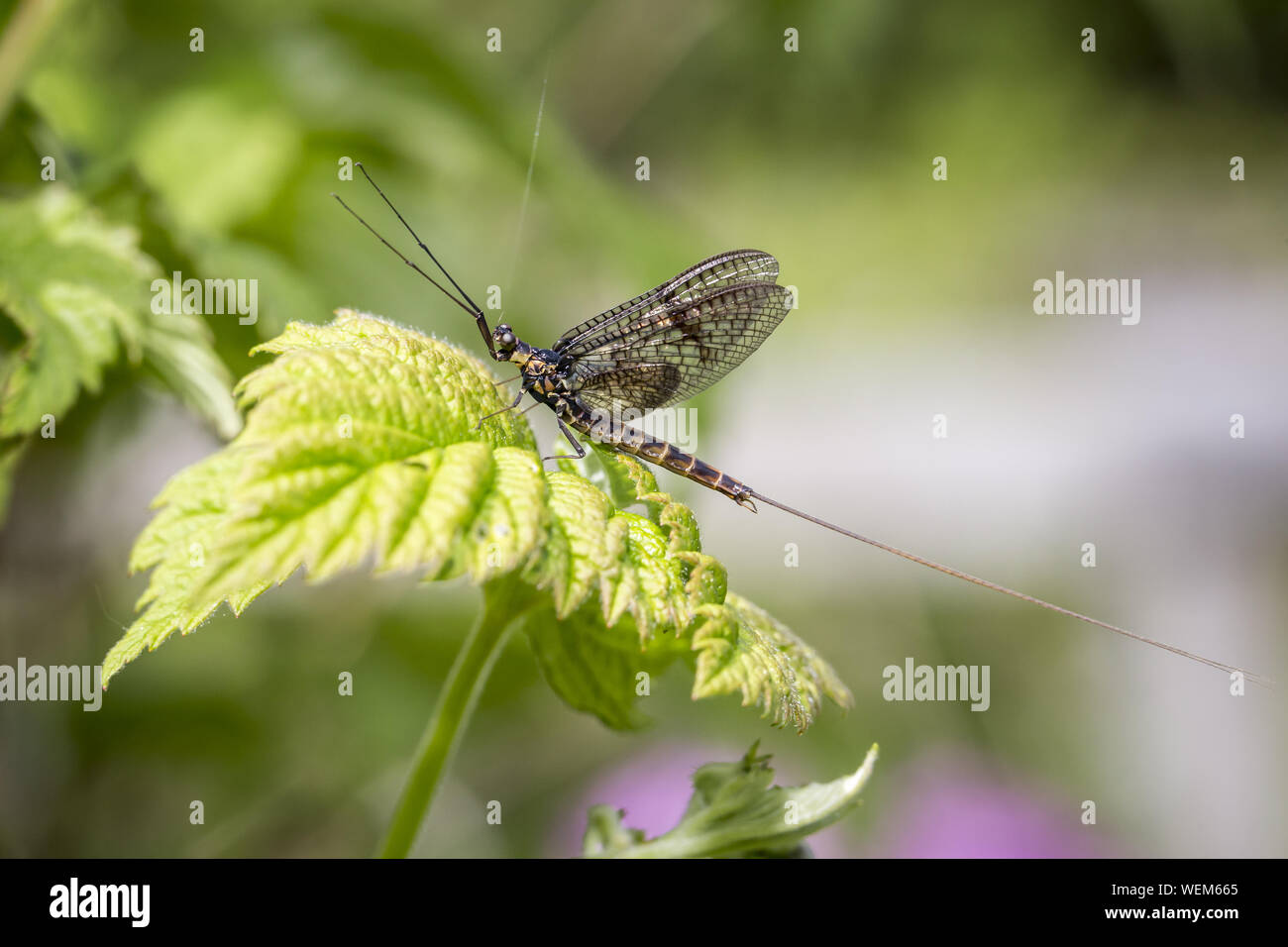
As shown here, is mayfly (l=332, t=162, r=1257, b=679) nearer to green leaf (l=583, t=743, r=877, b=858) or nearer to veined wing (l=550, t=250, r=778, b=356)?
veined wing (l=550, t=250, r=778, b=356)

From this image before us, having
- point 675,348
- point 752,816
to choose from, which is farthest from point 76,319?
point 752,816

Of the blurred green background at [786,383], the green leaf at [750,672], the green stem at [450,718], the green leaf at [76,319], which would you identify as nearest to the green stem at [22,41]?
the blurred green background at [786,383]

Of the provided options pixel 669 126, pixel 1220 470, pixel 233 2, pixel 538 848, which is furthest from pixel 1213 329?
pixel 233 2

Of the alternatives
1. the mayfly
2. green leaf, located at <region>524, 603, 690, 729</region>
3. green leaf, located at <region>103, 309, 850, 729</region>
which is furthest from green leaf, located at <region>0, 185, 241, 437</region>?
green leaf, located at <region>524, 603, 690, 729</region>

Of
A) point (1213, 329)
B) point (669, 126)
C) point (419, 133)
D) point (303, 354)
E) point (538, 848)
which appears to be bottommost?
point (538, 848)

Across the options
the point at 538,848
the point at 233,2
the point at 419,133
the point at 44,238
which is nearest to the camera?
the point at 44,238

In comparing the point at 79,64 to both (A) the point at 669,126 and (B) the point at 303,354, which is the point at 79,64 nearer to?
(B) the point at 303,354

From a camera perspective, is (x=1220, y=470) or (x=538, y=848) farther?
(x=1220, y=470)

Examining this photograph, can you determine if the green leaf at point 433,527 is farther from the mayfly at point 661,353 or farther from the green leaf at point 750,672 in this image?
the mayfly at point 661,353
